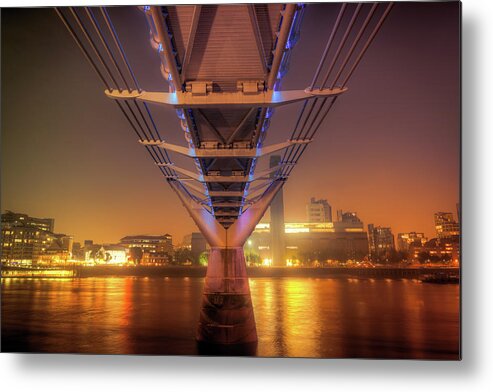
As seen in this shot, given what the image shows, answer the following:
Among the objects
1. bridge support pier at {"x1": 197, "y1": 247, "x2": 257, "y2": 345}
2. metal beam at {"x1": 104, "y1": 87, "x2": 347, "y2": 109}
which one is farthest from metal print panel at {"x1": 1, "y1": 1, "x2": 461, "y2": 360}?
bridge support pier at {"x1": 197, "y1": 247, "x2": 257, "y2": 345}

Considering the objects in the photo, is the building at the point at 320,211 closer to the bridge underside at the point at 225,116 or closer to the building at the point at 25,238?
the bridge underside at the point at 225,116

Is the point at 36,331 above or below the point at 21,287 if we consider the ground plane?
below

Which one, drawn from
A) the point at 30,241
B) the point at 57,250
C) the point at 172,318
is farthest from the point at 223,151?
the point at 172,318

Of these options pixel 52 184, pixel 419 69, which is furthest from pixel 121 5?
pixel 419 69

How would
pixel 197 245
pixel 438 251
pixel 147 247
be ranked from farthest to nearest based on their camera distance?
1. pixel 197 245
2. pixel 147 247
3. pixel 438 251

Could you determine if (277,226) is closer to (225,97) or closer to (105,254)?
(105,254)

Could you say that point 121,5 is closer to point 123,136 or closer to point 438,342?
point 123,136

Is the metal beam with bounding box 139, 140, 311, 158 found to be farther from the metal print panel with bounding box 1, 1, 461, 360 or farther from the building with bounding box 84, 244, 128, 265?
the building with bounding box 84, 244, 128, 265
